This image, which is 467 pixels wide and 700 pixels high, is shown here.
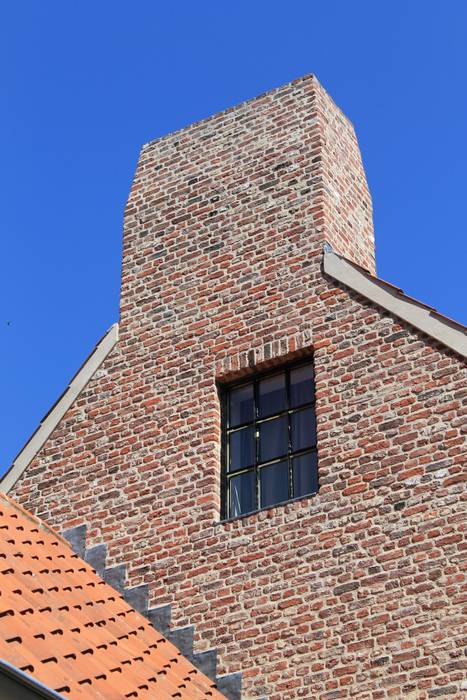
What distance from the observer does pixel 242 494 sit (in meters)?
10.9

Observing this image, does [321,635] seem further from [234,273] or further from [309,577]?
[234,273]

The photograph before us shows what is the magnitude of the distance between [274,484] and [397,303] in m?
1.92

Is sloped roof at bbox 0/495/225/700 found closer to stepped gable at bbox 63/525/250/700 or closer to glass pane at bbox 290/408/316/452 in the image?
stepped gable at bbox 63/525/250/700

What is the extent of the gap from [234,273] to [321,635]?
3.83 m

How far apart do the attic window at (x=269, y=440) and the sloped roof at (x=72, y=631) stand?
144cm

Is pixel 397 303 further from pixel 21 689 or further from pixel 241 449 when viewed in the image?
pixel 21 689

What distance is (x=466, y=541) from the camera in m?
9.27

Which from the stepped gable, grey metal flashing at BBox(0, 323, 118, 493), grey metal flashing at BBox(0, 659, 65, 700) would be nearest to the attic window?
the stepped gable

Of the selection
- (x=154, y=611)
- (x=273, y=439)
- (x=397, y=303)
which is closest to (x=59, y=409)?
(x=273, y=439)

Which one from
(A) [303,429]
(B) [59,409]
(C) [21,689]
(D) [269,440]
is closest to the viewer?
(C) [21,689]

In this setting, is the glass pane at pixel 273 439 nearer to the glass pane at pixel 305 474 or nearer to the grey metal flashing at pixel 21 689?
the glass pane at pixel 305 474

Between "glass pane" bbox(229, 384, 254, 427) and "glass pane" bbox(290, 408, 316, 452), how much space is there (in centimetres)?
49

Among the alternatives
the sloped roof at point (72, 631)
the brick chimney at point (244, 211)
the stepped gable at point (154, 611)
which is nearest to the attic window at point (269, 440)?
the brick chimney at point (244, 211)

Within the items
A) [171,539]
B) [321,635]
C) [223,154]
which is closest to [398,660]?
[321,635]
